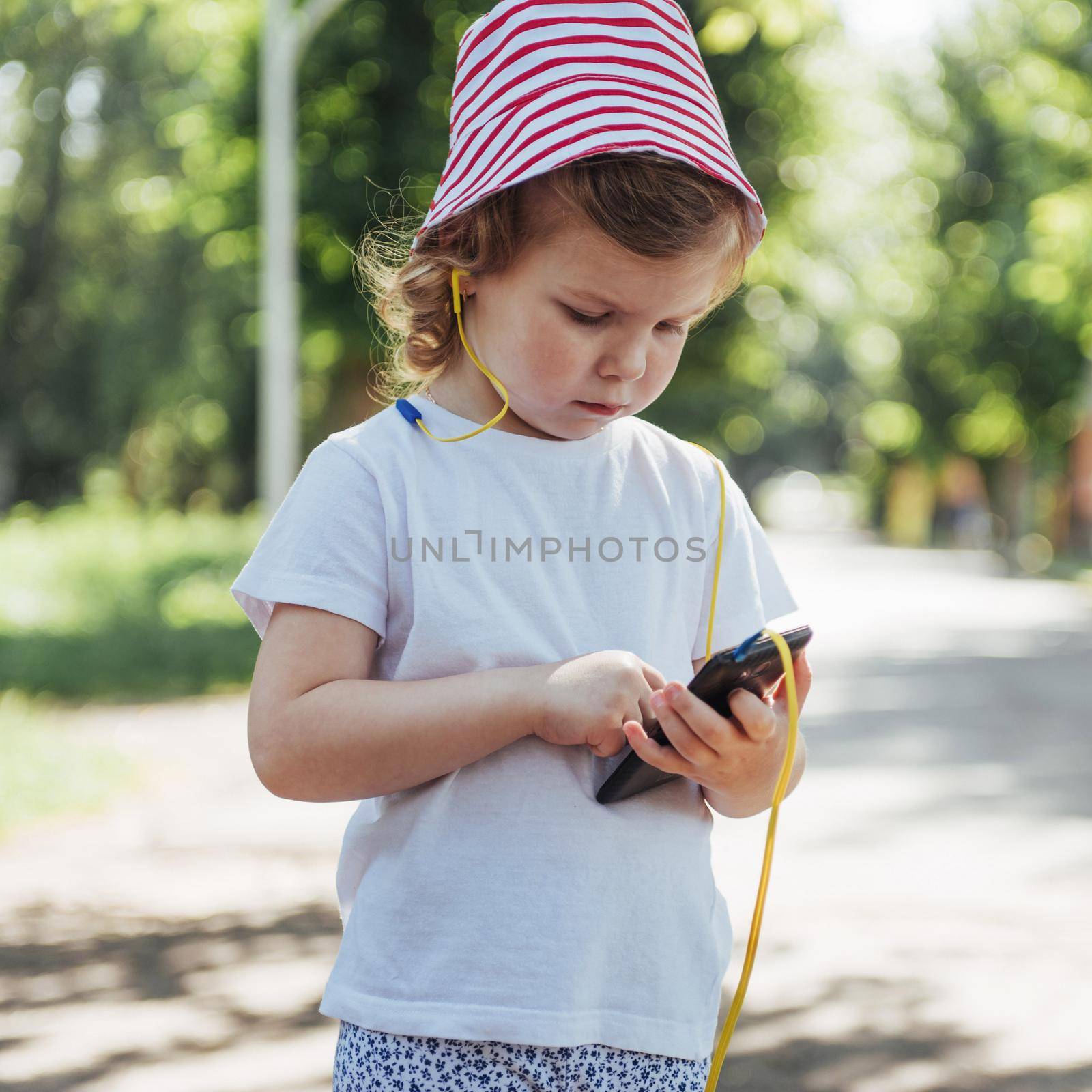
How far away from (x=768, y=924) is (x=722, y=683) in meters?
3.63

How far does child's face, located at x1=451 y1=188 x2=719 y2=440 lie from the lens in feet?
4.59

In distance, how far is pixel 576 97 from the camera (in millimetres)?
1412

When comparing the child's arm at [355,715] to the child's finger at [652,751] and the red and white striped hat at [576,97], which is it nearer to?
the child's finger at [652,751]

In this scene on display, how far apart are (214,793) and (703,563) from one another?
549cm

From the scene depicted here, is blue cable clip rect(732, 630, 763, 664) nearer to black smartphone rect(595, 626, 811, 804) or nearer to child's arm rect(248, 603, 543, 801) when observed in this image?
black smartphone rect(595, 626, 811, 804)

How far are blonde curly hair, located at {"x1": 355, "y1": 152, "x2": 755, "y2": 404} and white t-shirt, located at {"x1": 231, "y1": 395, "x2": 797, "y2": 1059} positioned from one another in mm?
142

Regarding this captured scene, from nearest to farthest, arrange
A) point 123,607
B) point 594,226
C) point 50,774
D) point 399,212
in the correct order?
point 594,226 → point 50,774 → point 399,212 → point 123,607

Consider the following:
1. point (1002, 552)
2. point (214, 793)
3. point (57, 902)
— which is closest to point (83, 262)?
point (214, 793)

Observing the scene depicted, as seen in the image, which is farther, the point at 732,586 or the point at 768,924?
the point at 768,924

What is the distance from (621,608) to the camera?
1485 mm

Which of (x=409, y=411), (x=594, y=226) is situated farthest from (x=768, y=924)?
(x=594, y=226)

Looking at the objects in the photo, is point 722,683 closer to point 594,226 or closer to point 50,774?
point 594,226

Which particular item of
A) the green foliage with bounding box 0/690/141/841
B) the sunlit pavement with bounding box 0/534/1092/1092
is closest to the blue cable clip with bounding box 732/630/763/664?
the sunlit pavement with bounding box 0/534/1092/1092

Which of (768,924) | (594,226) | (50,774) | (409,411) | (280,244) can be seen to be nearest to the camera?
(594,226)
